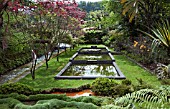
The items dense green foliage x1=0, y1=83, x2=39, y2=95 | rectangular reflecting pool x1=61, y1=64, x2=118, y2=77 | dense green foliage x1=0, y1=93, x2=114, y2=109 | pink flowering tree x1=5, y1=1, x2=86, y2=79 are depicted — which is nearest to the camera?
dense green foliage x1=0, y1=93, x2=114, y2=109

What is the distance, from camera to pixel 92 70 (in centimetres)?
1088

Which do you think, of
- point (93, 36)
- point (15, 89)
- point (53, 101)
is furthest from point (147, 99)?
point (93, 36)

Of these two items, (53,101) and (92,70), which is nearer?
(53,101)

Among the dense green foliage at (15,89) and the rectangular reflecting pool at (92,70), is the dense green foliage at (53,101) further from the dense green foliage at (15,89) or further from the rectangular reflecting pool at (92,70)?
the rectangular reflecting pool at (92,70)

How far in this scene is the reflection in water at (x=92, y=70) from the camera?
392 inches

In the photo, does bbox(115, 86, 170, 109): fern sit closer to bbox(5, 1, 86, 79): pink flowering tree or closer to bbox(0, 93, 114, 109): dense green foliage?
bbox(0, 93, 114, 109): dense green foliage

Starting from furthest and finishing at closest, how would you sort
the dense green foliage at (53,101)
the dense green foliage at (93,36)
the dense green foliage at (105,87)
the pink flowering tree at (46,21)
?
the dense green foliage at (93,36) → the pink flowering tree at (46,21) → the dense green foliage at (105,87) → the dense green foliage at (53,101)

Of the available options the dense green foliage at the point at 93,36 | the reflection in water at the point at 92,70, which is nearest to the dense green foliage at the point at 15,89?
the reflection in water at the point at 92,70

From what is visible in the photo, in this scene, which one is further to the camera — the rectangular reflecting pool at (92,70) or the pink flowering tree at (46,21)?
the rectangular reflecting pool at (92,70)

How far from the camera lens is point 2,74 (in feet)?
32.2

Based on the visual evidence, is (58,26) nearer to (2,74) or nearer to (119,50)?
(2,74)

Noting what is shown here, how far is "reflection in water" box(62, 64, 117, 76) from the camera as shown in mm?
9961

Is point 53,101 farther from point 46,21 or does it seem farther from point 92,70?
point 46,21

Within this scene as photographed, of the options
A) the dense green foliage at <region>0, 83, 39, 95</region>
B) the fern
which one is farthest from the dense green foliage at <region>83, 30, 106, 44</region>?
the fern
